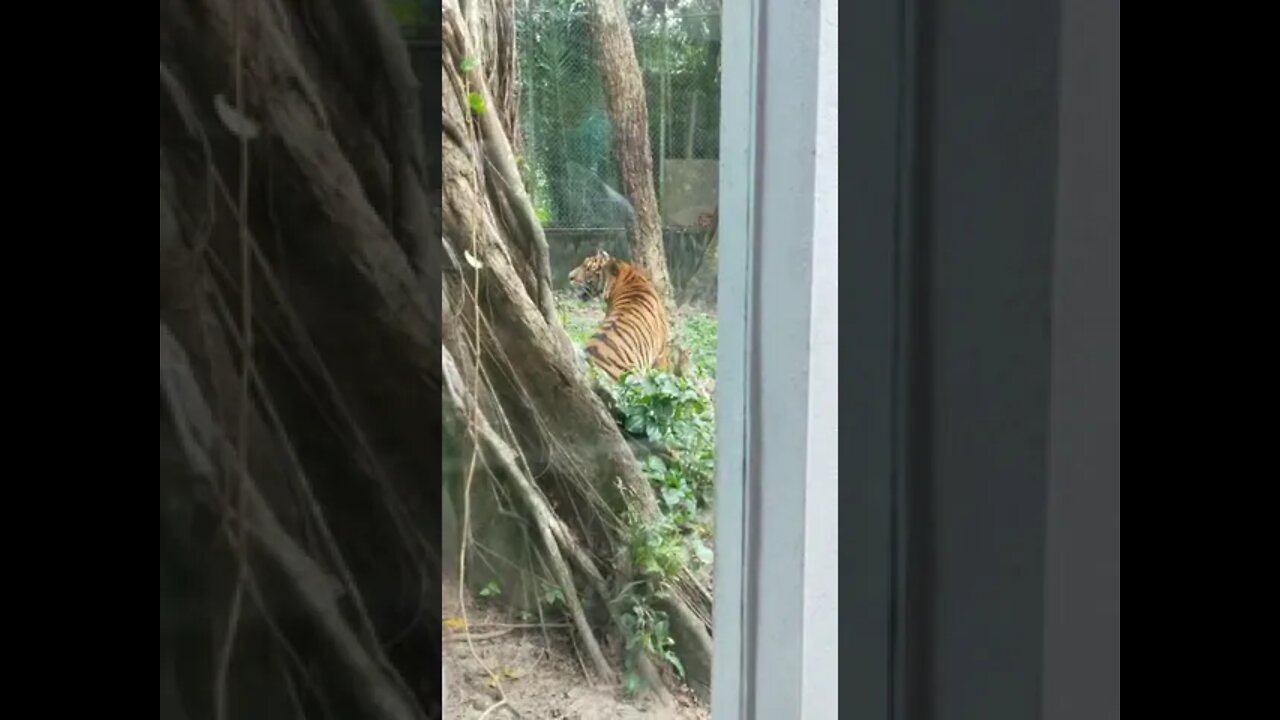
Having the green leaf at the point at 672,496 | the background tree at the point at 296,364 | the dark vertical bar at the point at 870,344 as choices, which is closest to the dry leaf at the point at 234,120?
the background tree at the point at 296,364

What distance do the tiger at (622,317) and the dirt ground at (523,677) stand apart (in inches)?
9.8

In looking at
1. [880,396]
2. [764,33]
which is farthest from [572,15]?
Result: [880,396]

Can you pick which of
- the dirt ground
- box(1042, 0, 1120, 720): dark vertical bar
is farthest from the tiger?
box(1042, 0, 1120, 720): dark vertical bar

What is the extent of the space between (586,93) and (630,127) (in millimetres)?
50

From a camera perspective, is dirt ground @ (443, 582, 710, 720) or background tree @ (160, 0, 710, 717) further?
dirt ground @ (443, 582, 710, 720)

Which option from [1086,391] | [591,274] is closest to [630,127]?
[591,274]

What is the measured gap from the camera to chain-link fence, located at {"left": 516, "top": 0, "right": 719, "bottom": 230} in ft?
3.08

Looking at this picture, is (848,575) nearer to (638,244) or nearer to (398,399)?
(398,399)

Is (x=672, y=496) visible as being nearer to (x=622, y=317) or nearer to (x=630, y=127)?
(x=622, y=317)

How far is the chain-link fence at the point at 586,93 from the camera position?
36.9 inches

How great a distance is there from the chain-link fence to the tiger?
0.04 metres

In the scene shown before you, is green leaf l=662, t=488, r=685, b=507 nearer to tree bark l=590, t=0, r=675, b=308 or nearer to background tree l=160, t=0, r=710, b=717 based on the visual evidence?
tree bark l=590, t=0, r=675, b=308
